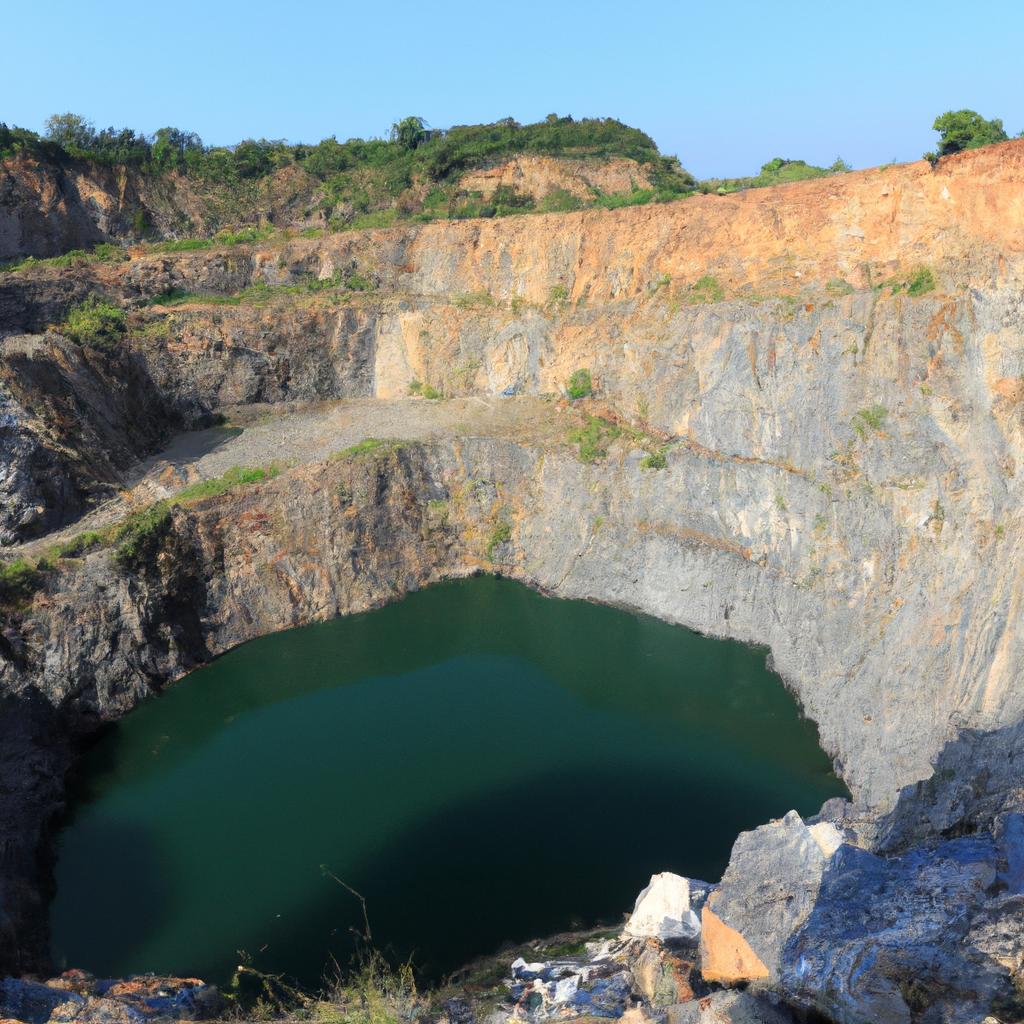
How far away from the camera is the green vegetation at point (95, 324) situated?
30406 mm

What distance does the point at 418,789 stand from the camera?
1956 centimetres

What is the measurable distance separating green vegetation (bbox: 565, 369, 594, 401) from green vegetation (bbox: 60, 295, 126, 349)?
16.3 m

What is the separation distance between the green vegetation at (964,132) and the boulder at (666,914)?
19.7 metres

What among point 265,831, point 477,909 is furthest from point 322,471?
point 477,909

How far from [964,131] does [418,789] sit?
72.5ft

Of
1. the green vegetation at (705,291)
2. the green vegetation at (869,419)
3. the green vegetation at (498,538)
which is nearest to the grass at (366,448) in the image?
the green vegetation at (498,538)

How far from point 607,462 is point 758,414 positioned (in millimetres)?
5040

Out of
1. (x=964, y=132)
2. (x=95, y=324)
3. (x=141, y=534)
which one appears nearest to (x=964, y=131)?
(x=964, y=132)

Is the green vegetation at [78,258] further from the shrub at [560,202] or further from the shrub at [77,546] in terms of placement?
the shrub at [560,202]

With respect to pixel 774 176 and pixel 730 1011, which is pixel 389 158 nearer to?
pixel 774 176

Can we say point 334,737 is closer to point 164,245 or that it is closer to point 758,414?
point 758,414

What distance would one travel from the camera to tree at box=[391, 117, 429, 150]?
4300cm

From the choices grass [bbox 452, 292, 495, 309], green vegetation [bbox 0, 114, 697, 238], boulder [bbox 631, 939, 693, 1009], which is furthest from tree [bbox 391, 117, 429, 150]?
boulder [bbox 631, 939, 693, 1009]

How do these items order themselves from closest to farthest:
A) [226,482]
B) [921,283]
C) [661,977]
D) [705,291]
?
[661,977]
[921,283]
[226,482]
[705,291]
